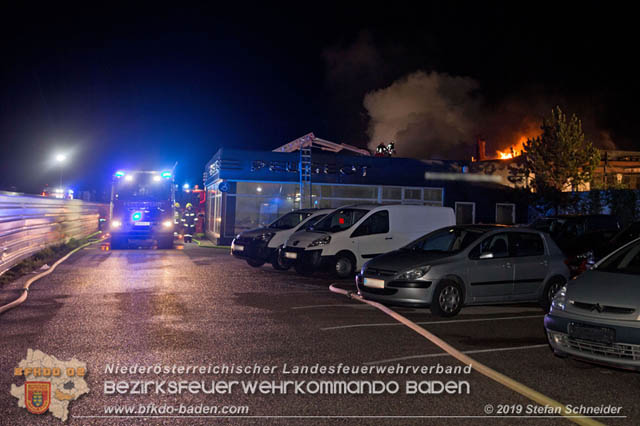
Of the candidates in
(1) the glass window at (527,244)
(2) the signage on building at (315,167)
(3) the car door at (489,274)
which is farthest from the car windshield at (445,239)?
(2) the signage on building at (315,167)

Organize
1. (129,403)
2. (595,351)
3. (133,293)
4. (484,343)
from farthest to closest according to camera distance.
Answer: (133,293) → (484,343) → (595,351) → (129,403)

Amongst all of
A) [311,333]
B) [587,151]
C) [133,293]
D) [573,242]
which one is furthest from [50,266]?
[587,151]

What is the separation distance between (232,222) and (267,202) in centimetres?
211

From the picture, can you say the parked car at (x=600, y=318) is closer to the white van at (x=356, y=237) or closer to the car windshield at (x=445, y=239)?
the car windshield at (x=445, y=239)

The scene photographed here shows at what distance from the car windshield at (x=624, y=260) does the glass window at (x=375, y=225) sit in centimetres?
778

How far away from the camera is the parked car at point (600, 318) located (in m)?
5.41

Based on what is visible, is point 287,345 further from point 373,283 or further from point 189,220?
point 189,220

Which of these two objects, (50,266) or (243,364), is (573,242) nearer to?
(243,364)

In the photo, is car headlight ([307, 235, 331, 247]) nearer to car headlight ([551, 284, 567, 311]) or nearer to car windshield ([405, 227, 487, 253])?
car windshield ([405, 227, 487, 253])

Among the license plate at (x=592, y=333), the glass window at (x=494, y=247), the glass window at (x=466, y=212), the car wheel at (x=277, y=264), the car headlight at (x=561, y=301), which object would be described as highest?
the glass window at (x=466, y=212)

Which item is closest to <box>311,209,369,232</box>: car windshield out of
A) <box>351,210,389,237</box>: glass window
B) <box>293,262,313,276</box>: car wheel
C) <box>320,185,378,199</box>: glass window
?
<box>351,210,389,237</box>: glass window

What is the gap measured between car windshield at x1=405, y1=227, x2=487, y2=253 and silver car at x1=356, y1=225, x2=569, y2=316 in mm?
19

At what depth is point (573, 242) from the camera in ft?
44.0

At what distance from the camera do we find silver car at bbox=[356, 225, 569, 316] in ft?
29.3
